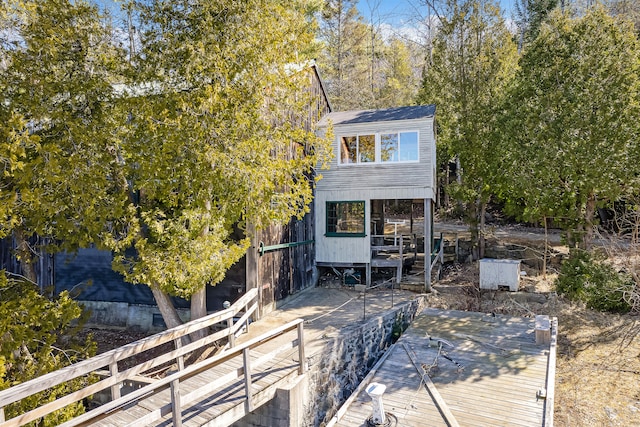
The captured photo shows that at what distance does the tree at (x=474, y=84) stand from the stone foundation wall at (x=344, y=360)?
811cm

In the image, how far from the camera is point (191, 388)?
6406 mm

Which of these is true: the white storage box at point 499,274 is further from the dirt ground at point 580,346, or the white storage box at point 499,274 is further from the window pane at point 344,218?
the window pane at point 344,218

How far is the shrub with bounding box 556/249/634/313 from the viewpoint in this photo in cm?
1177

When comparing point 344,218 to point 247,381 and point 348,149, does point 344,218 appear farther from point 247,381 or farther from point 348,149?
point 247,381

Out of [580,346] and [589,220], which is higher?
[589,220]

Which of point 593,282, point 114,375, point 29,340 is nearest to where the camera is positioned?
point 114,375

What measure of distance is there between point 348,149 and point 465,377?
8.25m

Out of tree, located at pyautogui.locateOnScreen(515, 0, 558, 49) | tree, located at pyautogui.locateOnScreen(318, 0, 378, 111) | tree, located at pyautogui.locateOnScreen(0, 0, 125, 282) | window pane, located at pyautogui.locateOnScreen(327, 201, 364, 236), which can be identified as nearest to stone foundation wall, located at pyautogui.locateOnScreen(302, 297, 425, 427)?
window pane, located at pyautogui.locateOnScreen(327, 201, 364, 236)

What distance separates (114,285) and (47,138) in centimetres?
533

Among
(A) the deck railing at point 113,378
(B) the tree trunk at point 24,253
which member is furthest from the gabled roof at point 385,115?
(B) the tree trunk at point 24,253

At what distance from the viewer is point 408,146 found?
13141 millimetres

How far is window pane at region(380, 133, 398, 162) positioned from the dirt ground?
4608 mm

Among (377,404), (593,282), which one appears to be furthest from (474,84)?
(377,404)

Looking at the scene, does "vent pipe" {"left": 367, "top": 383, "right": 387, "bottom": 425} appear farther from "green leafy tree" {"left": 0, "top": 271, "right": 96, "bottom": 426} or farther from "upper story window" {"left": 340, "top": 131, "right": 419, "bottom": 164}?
"upper story window" {"left": 340, "top": 131, "right": 419, "bottom": 164}
